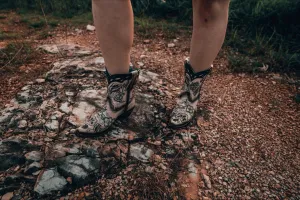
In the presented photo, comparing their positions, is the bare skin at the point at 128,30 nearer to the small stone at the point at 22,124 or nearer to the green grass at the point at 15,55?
the small stone at the point at 22,124

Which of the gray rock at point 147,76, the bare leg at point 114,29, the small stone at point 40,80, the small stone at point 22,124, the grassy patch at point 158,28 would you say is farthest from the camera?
the grassy patch at point 158,28

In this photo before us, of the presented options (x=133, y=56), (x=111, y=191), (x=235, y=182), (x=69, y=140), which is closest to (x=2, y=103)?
(x=69, y=140)

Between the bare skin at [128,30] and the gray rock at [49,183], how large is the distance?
1.95 ft

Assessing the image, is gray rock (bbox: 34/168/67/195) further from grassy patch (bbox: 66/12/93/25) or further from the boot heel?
grassy patch (bbox: 66/12/93/25)

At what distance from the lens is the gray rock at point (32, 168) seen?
123cm

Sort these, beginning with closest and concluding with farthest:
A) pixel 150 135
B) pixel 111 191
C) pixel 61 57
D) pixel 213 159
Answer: pixel 111 191
pixel 213 159
pixel 150 135
pixel 61 57

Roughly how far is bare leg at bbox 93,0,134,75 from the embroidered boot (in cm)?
7

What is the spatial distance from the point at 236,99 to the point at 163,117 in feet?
1.99

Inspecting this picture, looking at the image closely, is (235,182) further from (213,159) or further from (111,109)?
(111,109)

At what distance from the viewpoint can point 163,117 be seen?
1.61 meters

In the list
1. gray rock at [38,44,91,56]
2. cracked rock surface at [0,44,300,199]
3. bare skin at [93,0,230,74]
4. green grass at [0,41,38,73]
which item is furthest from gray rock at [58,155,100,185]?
gray rock at [38,44,91,56]

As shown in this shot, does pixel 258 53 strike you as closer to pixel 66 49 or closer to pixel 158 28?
pixel 158 28

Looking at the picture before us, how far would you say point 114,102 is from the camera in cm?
139

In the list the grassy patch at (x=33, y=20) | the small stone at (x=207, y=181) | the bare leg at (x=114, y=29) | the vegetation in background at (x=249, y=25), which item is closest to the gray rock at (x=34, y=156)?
the bare leg at (x=114, y=29)
